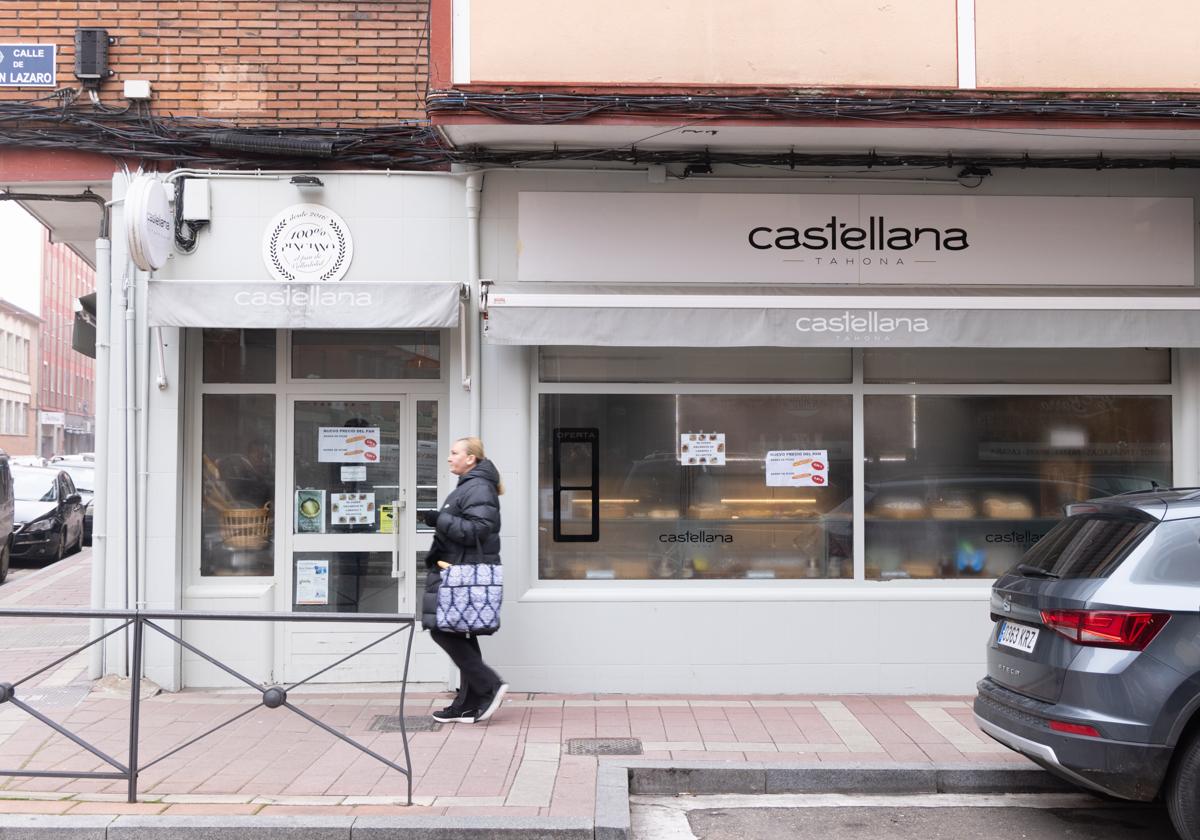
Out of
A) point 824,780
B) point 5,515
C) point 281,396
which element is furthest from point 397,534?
point 5,515

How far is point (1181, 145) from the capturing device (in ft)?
25.0

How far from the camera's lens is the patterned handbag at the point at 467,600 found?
6.75 m

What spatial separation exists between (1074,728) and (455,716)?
3946 millimetres

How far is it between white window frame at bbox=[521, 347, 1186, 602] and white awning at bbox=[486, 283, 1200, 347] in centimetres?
66

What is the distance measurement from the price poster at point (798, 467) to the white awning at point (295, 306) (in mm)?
2777

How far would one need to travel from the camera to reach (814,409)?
323 inches

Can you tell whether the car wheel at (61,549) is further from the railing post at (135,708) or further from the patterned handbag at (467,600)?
the railing post at (135,708)

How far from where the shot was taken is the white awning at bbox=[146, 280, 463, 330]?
24.4 feet

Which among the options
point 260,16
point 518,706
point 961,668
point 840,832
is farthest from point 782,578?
point 260,16

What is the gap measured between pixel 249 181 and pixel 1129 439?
7.24m

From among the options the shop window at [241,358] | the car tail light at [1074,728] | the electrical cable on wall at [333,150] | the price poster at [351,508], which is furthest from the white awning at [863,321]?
the car tail light at [1074,728]

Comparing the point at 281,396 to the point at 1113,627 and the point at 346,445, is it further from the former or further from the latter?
the point at 1113,627

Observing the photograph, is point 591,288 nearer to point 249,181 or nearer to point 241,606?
point 249,181

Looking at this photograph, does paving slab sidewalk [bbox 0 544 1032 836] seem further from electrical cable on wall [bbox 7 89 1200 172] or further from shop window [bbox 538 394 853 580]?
electrical cable on wall [bbox 7 89 1200 172]
